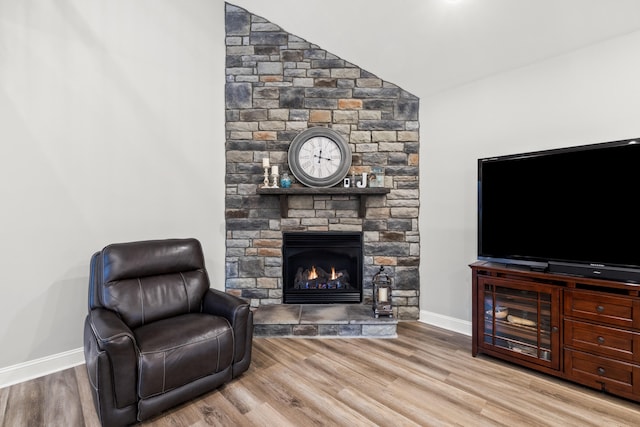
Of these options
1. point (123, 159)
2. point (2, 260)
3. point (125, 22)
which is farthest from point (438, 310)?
point (125, 22)

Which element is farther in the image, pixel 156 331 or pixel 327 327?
pixel 327 327

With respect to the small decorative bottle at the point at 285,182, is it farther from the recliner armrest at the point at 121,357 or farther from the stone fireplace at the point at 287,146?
the recliner armrest at the point at 121,357

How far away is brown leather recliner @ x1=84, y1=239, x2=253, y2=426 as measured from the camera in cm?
160

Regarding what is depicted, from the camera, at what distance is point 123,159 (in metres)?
2.61

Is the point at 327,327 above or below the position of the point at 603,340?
below

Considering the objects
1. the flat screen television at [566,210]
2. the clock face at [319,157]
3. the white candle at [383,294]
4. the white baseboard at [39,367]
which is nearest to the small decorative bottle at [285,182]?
the clock face at [319,157]

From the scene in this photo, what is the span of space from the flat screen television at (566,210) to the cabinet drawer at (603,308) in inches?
5.2

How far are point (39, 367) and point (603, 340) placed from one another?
3.85m

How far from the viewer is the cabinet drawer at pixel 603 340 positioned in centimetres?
181

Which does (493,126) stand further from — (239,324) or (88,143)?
(88,143)

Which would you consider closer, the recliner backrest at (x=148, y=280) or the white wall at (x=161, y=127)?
the recliner backrest at (x=148, y=280)

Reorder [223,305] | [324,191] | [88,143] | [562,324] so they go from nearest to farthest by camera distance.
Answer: [562,324]
[223,305]
[88,143]
[324,191]

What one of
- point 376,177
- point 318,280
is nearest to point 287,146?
point 376,177

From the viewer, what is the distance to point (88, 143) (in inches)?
95.4
